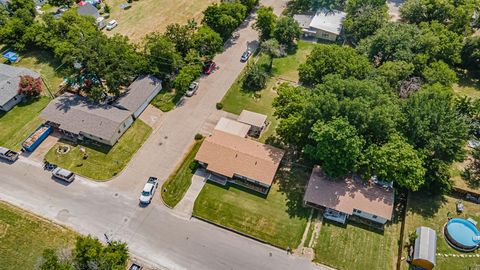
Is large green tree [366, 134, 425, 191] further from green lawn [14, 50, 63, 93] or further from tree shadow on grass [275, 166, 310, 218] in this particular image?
green lawn [14, 50, 63, 93]

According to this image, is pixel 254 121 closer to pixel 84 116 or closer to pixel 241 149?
pixel 241 149

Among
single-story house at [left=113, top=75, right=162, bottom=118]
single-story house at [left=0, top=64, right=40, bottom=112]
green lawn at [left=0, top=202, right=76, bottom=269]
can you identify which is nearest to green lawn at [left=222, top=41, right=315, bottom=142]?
single-story house at [left=113, top=75, right=162, bottom=118]

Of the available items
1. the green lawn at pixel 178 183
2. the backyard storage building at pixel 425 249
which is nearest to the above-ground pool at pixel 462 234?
the backyard storage building at pixel 425 249

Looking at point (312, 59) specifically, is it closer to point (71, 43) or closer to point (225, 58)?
point (225, 58)

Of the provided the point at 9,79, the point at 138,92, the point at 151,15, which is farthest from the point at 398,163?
the point at 151,15

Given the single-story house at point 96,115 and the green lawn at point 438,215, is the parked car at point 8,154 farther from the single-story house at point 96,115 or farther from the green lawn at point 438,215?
the green lawn at point 438,215

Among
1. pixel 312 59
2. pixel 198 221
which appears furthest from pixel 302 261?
pixel 312 59
